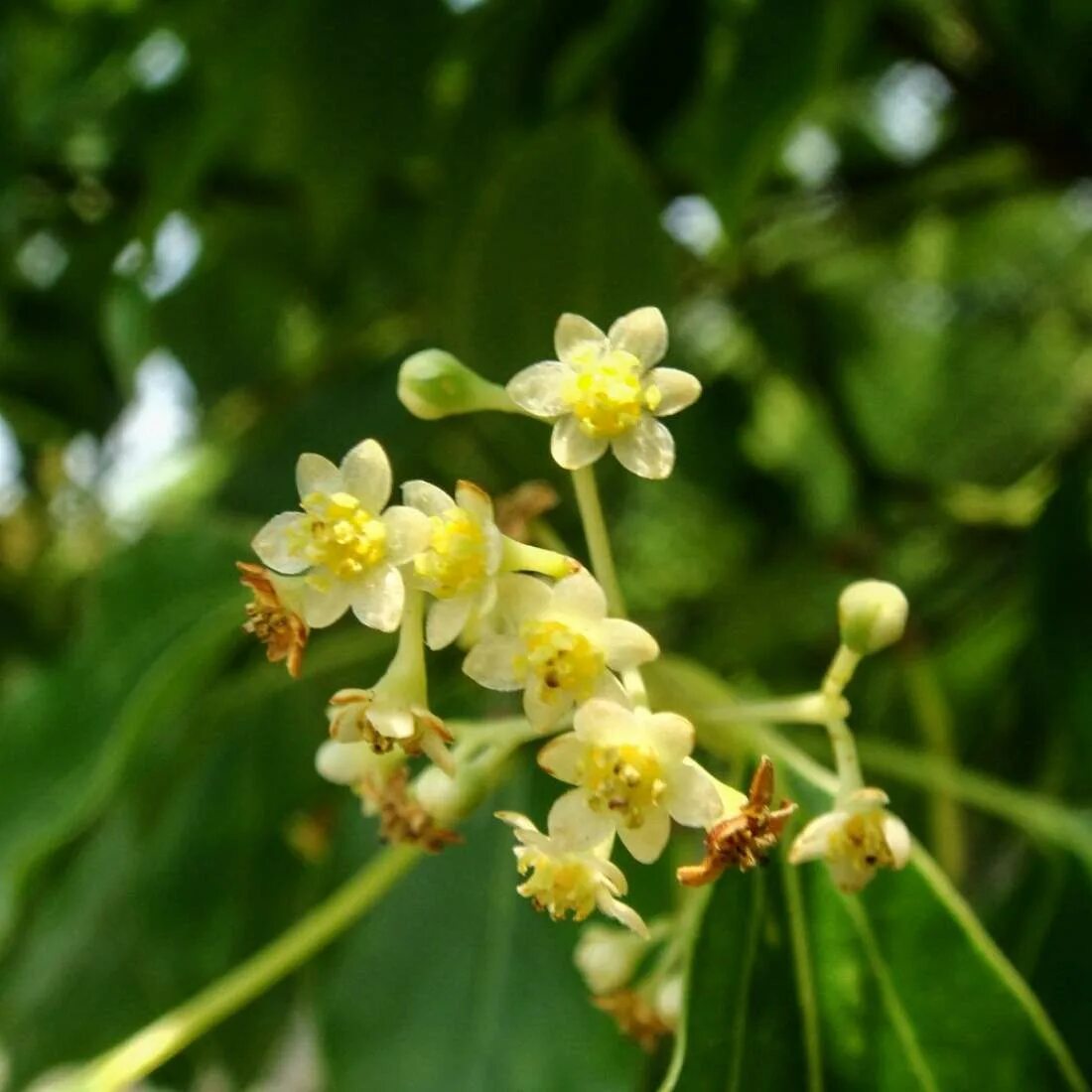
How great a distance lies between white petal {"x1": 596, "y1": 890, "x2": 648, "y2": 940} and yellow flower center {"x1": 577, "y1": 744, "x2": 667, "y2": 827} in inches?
0.9

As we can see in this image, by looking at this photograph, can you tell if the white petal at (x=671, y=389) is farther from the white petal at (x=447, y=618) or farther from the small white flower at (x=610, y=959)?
the small white flower at (x=610, y=959)

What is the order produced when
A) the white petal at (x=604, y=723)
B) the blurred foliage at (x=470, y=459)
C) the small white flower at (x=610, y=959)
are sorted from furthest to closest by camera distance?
the blurred foliage at (x=470, y=459) → the small white flower at (x=610, y=959) → the white petal at (x=604, y=723)

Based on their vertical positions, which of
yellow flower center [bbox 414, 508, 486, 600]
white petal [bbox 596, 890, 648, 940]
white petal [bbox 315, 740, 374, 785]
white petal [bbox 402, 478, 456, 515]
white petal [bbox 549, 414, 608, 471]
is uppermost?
white petal [bbox 549, 414, 608, 471]

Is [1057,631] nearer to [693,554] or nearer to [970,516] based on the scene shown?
[970,516]

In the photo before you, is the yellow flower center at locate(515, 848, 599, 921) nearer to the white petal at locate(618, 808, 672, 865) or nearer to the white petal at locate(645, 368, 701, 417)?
the white petal at locate(618, 808, 672, 865)

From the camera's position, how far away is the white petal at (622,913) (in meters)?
0.34

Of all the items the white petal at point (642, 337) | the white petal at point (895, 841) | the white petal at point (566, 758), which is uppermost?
the white petal at point (642, 337)

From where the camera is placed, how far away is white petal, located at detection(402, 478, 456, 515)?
356mm

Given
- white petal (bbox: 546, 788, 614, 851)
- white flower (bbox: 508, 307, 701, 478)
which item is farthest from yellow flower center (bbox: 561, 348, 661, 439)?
white petal (bbox: 546, 788, 614, 851)

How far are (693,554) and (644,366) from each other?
1320 millimetres

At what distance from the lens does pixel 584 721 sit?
34cm

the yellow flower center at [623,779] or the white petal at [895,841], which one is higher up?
the yellow flower center at [623,779]

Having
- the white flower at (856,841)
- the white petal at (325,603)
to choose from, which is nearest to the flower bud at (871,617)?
the white flower at (856,841)

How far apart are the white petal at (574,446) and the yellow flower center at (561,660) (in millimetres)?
53
